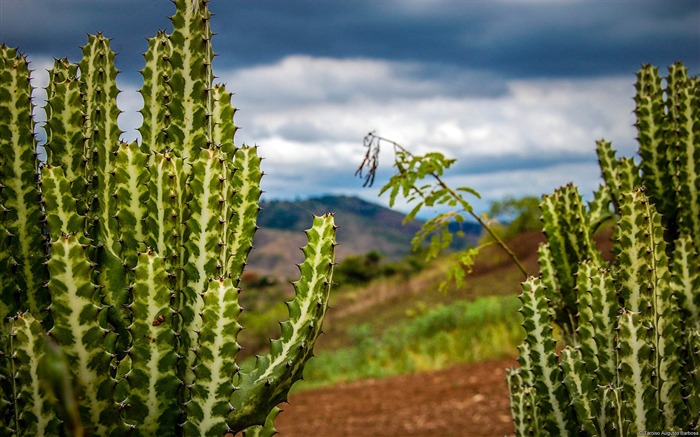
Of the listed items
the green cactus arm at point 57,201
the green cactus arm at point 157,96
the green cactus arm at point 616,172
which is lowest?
the green cactus arm at point 57,201

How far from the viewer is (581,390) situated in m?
3.04

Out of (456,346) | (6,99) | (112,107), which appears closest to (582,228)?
(112,107)

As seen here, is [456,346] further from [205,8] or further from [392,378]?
[205,8]

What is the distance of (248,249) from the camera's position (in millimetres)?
2982

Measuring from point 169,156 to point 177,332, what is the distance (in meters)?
0.69

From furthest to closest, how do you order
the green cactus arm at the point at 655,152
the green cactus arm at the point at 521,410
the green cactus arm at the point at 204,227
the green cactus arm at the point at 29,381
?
the green cactus arm at the point at 655,152
the green cactus arm at the point at 521,410
the green cactus arm at the point at 204,227
the green cactus arm at the point at 29,381

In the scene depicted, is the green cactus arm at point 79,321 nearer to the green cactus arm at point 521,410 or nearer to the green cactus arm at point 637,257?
the green cactus arm at point 521,410

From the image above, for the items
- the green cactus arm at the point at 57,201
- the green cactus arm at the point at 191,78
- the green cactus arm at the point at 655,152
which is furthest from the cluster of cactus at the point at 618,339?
the green cactus arm at the point at 57,201

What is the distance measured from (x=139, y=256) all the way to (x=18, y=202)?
765mm

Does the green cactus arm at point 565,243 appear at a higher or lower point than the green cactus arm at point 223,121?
lower

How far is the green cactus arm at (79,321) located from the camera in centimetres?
248

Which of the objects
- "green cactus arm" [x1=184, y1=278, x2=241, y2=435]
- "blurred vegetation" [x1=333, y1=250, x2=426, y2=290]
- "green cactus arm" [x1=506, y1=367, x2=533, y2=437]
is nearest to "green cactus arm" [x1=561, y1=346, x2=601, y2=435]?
"green cactus arm" [x1=506, y1=367, x2=533, y2=437]

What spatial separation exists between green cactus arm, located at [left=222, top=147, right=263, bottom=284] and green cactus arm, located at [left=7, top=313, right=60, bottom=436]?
2.49 ft

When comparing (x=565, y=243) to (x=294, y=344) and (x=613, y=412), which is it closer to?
(x=613, y=412)
